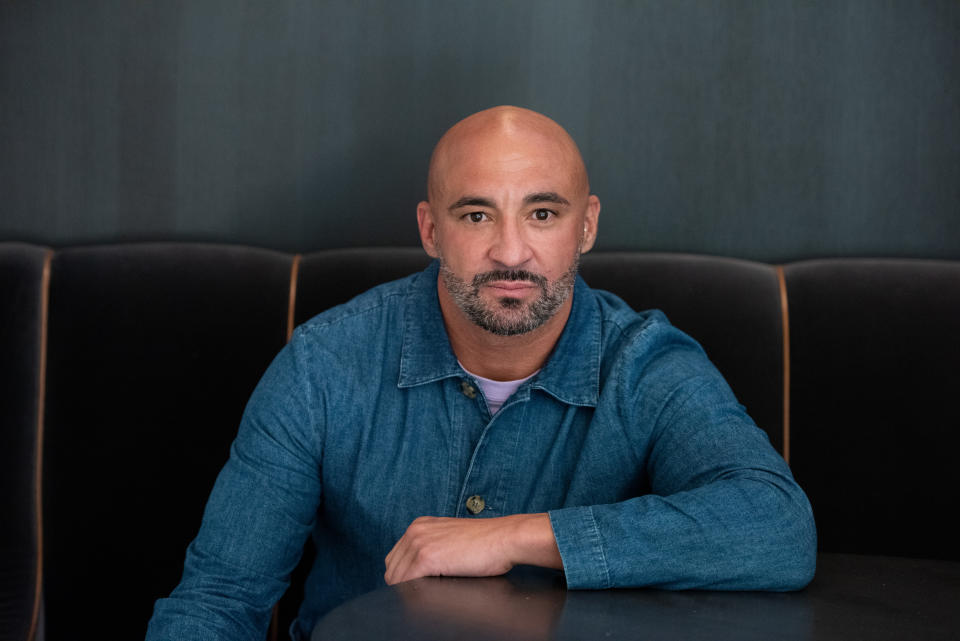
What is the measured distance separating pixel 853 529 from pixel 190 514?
1.17 m

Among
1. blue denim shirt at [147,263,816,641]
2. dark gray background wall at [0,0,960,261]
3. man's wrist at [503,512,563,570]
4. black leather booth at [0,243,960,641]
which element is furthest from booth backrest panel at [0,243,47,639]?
man's wrist at [503,512,563,570]

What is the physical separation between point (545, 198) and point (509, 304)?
161 mm

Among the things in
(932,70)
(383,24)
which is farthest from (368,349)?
(932,70)

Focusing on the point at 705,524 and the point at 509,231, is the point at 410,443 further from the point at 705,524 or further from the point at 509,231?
the point at 705,524

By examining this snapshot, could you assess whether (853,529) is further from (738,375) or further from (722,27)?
(722,27)

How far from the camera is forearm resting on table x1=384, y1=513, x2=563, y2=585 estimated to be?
88 cm

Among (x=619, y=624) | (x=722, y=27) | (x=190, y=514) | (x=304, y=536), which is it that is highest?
(x=722, y=27)

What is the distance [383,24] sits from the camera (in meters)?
1.78

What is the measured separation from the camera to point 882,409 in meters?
1.46

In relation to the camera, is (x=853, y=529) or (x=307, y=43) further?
(x=307, y=43)

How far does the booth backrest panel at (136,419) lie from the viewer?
1560 millimetres

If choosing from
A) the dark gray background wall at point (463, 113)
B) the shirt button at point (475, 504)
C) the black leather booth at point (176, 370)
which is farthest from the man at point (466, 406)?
the dark gray background wall at point (463, 113)

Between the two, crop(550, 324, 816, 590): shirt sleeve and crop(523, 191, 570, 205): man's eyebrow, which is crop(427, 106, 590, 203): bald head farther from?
A: crop(550, 324, 816, 590): shirt sleeve

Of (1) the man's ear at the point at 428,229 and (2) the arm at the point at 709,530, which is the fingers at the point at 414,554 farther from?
(1) the man's ear at the point at 428,229
